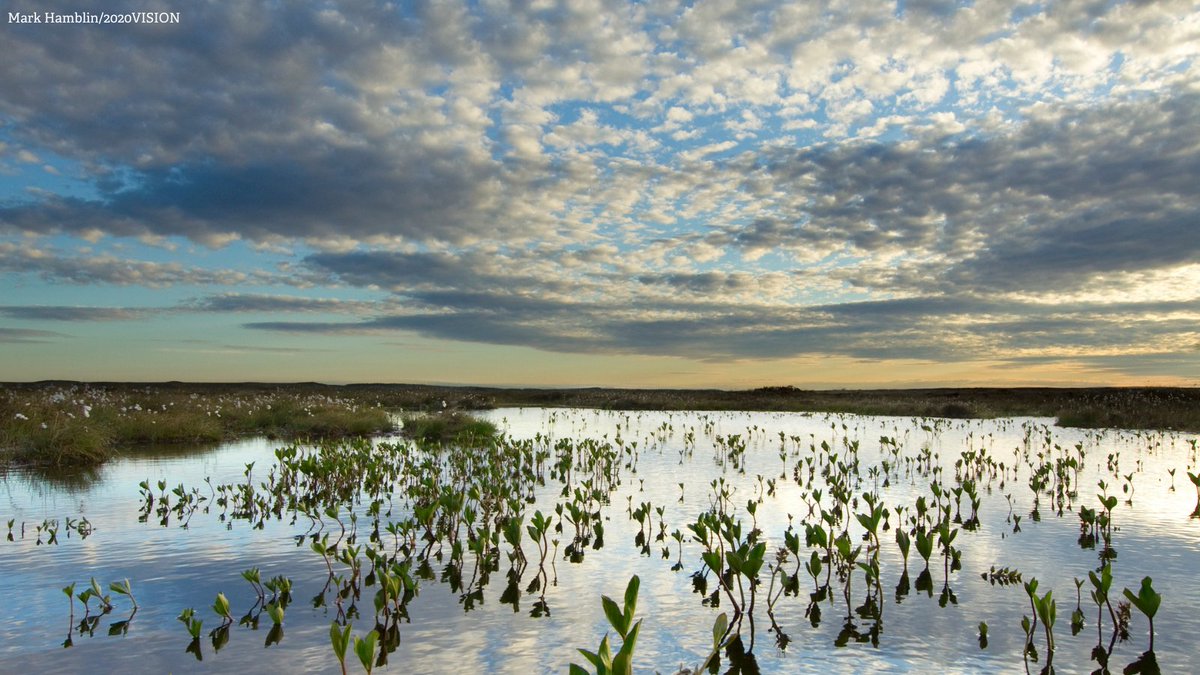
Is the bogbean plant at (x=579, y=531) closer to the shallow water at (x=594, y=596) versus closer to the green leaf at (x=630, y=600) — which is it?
the green leaf at (x=630, y=600)

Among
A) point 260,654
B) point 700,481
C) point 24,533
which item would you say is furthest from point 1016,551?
point 24,533

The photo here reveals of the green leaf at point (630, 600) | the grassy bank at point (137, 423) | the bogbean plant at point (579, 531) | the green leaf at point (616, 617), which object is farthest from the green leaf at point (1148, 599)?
the grassy bank at point (137, 423)

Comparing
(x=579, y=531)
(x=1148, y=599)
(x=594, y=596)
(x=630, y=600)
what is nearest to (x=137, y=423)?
(x=579, y=531)

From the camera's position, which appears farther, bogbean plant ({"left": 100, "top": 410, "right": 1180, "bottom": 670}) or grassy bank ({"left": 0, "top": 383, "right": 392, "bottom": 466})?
grassy bank ({"left": 0, "top": 383, "right": 392, "bottom": 466})

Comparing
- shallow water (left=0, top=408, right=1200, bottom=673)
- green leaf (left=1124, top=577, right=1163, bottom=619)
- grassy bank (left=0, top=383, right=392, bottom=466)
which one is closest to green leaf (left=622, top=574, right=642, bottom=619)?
shallow water (left=0, top=408, right=1200, bottom=673)

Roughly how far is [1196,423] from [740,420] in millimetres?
17522

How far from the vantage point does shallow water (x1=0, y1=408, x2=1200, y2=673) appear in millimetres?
5180

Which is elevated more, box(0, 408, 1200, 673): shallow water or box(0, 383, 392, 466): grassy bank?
box(0, 383, 392, 466): grassy bank

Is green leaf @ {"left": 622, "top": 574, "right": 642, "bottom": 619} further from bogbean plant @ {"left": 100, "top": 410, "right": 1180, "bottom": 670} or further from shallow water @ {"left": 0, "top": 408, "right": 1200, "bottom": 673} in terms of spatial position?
shallow water @ {"left": 0, "top": 408, "right": 1200, "bottom": 673}

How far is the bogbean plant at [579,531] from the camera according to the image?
19.6ft

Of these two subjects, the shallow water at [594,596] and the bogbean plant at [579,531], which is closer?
the shallow water at [594,596]

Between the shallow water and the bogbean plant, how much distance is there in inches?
6.1

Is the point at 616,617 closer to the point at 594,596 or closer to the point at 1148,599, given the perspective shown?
the point at 594,596

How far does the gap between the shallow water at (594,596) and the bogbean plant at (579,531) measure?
6.1 inches
